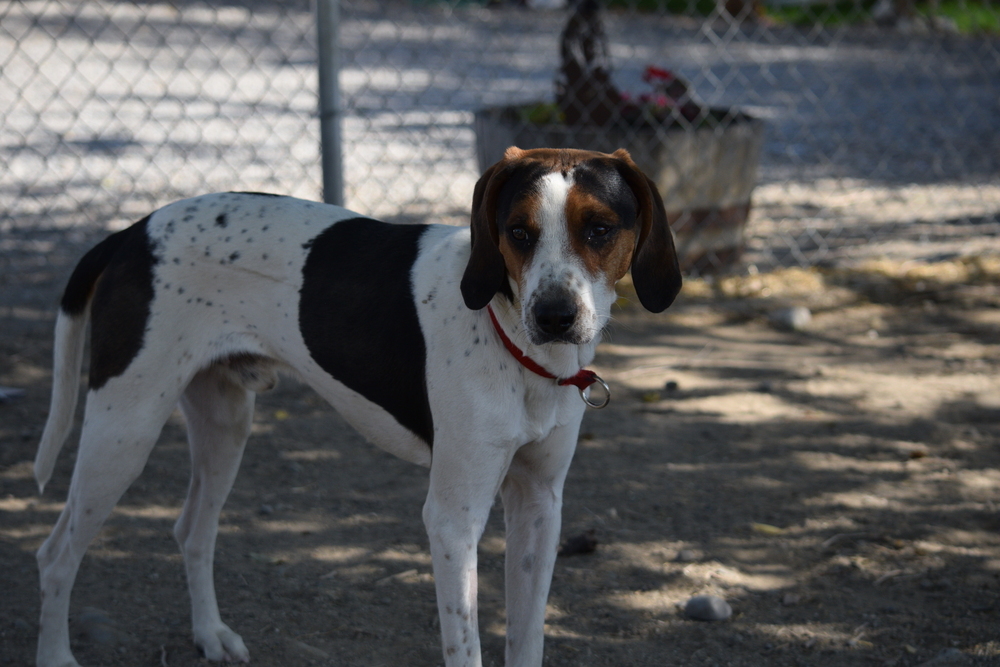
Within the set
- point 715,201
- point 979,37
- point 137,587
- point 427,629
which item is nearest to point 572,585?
point 427,629

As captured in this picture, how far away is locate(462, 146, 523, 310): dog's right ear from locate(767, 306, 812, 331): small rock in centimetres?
359

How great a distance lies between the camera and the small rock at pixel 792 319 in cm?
550

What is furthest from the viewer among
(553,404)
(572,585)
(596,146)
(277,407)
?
(596,146)

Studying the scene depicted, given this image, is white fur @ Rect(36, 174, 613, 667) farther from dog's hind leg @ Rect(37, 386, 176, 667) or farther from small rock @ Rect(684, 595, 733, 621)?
small rock @ Rect(684, 595, 733, 621)

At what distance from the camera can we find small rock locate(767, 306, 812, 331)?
550 cm

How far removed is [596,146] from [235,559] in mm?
3281

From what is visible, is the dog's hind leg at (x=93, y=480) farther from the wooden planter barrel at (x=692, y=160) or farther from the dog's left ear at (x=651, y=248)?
the wooden planter barrel at (x=692, y=160)

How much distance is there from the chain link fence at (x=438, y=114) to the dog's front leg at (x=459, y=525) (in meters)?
3.64

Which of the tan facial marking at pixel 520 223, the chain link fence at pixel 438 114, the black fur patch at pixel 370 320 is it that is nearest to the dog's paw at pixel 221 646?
the black fur patch at pixel 370 320

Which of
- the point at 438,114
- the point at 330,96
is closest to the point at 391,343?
the point at 330,96

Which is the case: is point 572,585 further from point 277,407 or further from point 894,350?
point 894,350

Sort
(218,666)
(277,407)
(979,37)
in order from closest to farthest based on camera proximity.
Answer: (218,666), (277,407), (979,37)

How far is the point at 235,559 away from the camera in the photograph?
3.42 meters

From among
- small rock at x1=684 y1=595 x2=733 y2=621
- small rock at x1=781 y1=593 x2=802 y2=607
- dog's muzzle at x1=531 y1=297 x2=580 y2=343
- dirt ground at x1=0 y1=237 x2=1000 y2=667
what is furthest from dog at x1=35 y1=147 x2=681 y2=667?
small rock at x1=781 y1=593 x2=802 y2=607
